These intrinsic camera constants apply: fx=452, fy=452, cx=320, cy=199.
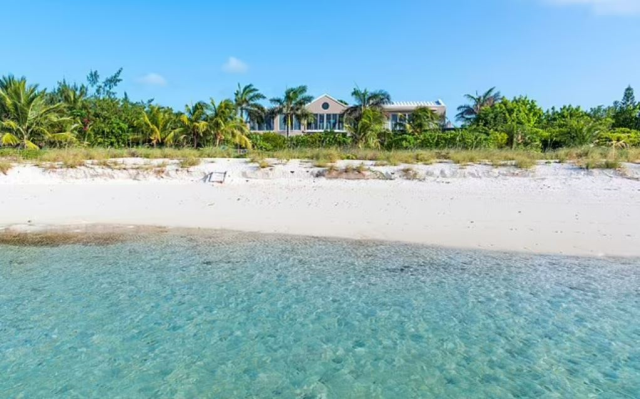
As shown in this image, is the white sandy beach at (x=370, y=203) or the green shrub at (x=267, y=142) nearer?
the white sandy beach at (x=370, y=203)

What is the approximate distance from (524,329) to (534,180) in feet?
32.8

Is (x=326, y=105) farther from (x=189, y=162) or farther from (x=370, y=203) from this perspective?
(x=370, y=203)

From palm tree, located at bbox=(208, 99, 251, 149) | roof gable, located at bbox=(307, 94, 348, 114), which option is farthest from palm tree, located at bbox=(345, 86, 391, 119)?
palm tree, located at bbox=(208, 99, 251, 149)

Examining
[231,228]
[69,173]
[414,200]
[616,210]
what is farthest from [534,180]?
[69,173]

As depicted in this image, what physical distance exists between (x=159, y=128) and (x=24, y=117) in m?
8.13

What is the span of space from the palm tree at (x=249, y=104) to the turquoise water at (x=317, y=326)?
40.8 m

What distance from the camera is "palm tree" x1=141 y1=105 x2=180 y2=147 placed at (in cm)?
3122

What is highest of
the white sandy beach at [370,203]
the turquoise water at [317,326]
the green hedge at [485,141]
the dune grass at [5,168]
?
the green hedge at [485,141]

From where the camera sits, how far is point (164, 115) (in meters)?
32.4

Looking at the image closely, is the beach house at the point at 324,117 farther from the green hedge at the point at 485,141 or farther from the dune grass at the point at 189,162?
the dune grass at the point at 189,162

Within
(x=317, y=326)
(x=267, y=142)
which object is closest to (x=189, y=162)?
(x=317, y=326)

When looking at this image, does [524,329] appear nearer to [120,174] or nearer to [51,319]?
[51,319]

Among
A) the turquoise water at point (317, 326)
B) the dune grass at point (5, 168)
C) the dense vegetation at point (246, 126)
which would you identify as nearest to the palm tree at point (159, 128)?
the dense vegetation at point (246, 126)

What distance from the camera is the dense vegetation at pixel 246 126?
2612cm
